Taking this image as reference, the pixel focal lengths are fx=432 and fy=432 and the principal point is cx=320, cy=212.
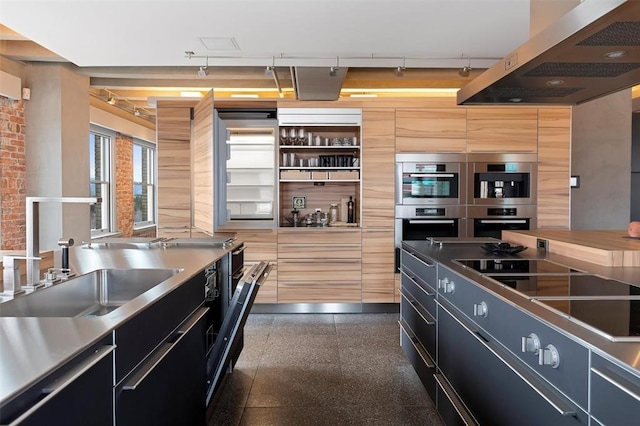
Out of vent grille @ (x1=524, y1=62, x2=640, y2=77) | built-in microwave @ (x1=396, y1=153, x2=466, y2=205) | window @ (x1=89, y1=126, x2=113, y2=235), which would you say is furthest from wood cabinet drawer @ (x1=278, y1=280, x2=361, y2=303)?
window @ (x1=89, y1=126, x2=113, y2=235)

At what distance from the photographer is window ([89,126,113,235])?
6.25m

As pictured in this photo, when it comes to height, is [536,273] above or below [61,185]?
below

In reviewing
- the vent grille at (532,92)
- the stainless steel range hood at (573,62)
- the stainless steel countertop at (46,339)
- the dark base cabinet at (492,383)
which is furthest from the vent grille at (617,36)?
the stainless steel countertop at (46,339)

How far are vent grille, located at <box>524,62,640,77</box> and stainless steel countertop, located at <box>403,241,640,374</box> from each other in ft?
3.21

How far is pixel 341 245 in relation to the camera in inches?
189

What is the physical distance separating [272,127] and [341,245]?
152cm

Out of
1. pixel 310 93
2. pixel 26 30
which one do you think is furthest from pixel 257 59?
pixel 26 30

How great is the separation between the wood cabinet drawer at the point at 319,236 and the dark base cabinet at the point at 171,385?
8.47ft

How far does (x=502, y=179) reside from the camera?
483 centimetres

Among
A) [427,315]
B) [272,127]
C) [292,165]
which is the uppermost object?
[272,127]

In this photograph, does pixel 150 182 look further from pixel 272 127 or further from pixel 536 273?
pixel 536 273

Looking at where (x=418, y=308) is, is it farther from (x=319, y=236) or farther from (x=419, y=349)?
(x=319, y=236)

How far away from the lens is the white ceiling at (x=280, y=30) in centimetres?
288

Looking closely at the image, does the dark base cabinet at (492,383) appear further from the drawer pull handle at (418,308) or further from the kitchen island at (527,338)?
the drawer pull handle at (418,308)
